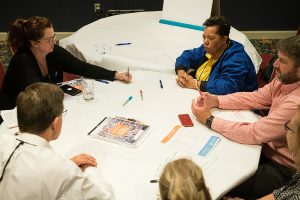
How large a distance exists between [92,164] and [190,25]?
229 cm

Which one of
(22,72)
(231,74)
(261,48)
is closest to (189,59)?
(231,74)

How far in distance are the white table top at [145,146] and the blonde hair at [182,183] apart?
0.34 meters

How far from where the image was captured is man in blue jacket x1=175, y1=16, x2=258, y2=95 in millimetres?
2316

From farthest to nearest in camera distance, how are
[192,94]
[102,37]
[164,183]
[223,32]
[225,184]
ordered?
1. [102,37]
2. [223,32]
3. [192,94]
4. [225,184]
5. [164,183]

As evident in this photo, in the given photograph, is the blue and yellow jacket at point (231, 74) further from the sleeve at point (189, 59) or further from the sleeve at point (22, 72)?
the sleeve at point (22, 72)

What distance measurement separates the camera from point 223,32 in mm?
2412

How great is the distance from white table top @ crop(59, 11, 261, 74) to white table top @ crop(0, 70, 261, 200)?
518 millimetres

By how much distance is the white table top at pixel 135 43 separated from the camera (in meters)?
2.78

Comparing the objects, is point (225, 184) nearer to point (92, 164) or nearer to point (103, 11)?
point (92, 164)

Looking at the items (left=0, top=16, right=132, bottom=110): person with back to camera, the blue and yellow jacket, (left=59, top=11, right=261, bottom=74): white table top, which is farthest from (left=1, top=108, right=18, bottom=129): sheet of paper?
the blue and yellow jacket

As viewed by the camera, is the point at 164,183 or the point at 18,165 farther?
the point at 18,165

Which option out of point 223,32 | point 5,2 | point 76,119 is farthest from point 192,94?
point 5,2

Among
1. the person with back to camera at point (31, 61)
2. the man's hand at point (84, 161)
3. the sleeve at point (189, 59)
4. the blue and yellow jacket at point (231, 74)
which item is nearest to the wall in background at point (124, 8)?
the sleeve at point (189, 59)

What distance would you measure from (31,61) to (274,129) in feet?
5.13
